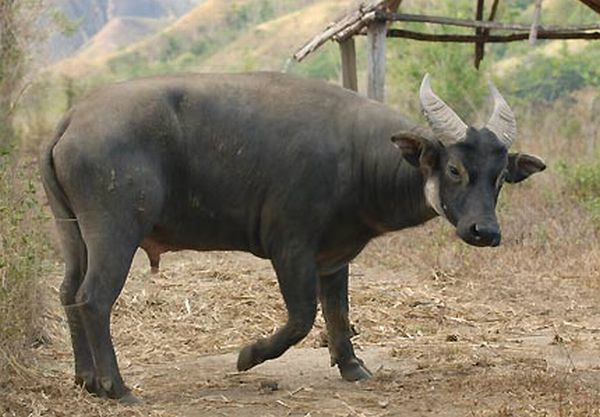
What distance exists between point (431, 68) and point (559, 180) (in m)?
7.36

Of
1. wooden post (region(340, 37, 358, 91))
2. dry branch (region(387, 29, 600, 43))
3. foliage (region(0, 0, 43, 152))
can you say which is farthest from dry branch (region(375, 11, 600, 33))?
foliage (region(0, 0, 43, 152))

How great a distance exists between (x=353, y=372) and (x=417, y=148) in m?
1.59

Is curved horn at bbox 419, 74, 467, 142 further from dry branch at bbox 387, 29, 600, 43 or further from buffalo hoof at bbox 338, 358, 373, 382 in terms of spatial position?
dry branch at bbox 387, 29, 600, 43

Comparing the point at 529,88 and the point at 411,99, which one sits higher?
the point at 411,99

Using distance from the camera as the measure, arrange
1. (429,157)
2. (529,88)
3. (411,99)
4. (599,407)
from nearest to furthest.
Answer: (599,407), (429,157), (411,99), (529,88)

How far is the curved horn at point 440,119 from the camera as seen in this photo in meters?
6.07

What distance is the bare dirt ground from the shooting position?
6.04 meters

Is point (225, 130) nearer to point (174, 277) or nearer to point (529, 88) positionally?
point (174, 277)

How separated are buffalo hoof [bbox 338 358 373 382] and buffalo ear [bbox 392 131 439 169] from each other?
1443 millimetres

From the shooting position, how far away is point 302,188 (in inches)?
247

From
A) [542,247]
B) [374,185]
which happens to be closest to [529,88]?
[542,247]

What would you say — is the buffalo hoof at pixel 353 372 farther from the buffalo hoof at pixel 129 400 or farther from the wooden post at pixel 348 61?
the wooden post at pixel 348 61

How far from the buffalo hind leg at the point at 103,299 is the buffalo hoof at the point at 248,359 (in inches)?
30.9

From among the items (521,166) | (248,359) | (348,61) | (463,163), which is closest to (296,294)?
(248,359)
